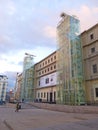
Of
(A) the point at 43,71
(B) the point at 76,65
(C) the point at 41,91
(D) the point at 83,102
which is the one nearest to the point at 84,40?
(B) the point at 76,65

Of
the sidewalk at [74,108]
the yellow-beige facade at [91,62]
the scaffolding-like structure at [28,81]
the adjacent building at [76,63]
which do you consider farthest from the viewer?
the scaffolding-like structure at [28,81]

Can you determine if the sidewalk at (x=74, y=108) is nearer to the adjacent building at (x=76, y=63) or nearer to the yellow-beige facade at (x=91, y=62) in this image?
the adjacent building at (x=76, y=63)

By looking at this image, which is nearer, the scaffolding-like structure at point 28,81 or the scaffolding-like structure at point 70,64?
the scaffolding-like structure at point 70,64

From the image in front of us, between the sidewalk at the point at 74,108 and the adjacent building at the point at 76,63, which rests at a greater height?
the adjacent building at the point at 76,63

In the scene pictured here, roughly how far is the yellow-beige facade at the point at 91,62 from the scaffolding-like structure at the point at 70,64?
100cm

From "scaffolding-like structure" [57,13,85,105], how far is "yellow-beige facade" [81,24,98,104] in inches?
39.3

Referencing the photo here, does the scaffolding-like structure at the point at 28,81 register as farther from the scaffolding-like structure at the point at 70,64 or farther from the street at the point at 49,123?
the street at the point at 49,123

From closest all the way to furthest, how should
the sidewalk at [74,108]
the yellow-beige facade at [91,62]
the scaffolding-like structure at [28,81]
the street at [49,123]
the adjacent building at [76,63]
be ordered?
the street at [49,123] → the sidewalk at [74,108] → the yellow-beige facade at [91,62] → the adjacent building at [76,63] → the scaffolding-like structure at [28,81]

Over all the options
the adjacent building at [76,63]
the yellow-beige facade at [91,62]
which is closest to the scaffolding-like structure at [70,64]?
the adjacent building at [76,63]

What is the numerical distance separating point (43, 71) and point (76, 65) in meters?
18.9

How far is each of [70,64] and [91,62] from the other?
13.6 ft

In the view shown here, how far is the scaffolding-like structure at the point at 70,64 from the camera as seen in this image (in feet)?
94.2

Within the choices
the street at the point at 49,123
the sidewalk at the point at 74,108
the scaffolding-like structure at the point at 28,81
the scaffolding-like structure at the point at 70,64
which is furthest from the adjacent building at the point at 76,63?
the scaffolding-like structure at the point at 28,81

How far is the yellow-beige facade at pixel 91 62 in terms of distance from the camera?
27078 millimetres
